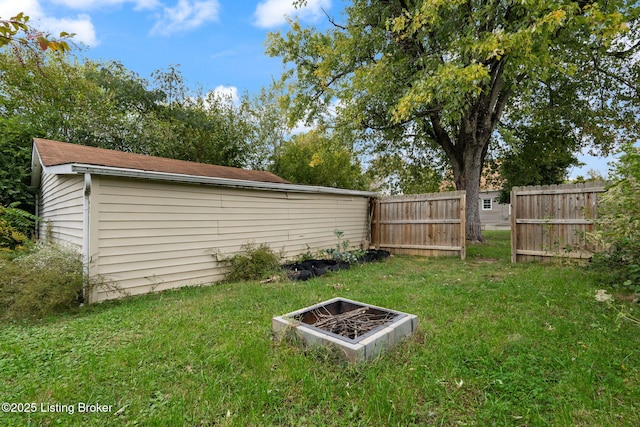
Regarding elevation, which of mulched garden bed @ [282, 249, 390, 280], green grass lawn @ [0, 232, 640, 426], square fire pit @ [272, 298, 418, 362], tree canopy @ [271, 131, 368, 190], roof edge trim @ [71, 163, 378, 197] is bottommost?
green grass lawn @ [0, 232, 640, 426]

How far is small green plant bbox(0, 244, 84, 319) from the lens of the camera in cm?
361

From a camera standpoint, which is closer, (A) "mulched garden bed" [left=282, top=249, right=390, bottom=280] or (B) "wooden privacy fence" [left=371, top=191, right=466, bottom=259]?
(A) "mulched garden bed" [left=282, top=249, right=390, bottom=280]

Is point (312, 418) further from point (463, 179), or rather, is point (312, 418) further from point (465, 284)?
point (463, 179)

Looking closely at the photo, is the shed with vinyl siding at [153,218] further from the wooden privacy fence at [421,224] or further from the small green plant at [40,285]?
the wooden privacy fence at [421,224]

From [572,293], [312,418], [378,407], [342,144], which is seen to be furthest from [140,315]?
[342,144]

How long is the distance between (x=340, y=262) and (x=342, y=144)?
5293 mm

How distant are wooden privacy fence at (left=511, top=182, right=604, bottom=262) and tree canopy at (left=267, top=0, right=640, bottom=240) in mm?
2447

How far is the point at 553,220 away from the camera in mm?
5930

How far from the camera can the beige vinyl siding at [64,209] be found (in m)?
4.70

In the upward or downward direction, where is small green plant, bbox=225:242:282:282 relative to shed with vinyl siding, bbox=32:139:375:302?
downward

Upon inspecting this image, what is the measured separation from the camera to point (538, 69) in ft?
22.5

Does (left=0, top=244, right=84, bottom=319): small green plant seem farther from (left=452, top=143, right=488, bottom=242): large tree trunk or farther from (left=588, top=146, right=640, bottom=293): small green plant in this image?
(left=452, top=143, right=488, bottom=242): large tree trunk

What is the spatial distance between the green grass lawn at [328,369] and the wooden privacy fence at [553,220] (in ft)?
8.01

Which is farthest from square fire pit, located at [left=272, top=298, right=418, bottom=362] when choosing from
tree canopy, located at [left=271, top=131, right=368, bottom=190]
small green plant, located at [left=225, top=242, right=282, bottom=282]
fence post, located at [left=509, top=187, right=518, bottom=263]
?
tree canopy, located at [left=271, top=131, right=368, bottom=190]
